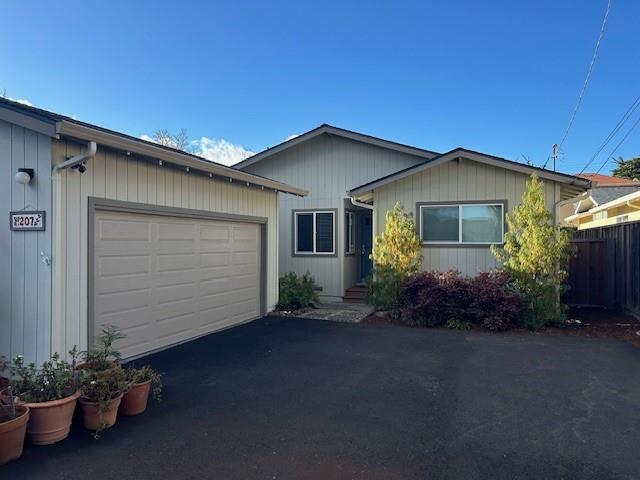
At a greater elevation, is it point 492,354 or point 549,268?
point 549,268

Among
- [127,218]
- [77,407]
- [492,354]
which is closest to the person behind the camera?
[77,407]

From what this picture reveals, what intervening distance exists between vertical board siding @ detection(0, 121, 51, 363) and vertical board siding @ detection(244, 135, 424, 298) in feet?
26.0

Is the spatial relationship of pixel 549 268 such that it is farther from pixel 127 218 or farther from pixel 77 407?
pixel 77 407

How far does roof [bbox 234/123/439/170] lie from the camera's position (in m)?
11.7

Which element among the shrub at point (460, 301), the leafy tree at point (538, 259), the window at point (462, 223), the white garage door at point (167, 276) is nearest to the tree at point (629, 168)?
the window at point (462, 223)

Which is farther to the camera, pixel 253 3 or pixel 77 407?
pixel 253 3

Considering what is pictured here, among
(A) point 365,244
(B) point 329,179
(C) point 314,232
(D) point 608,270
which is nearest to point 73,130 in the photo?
(C) point 314,232

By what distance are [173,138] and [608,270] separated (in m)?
23.7

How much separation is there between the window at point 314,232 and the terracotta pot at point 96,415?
8656 millimetres

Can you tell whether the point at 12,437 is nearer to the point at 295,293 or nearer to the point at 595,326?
the point at 295,293

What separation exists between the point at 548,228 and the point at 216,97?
57.9 ft

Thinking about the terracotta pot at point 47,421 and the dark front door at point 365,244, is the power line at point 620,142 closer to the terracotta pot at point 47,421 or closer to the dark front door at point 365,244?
the dark front door at point 365,244

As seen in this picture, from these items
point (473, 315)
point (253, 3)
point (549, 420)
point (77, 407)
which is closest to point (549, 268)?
point (473, 315)

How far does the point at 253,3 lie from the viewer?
37.6 ft
